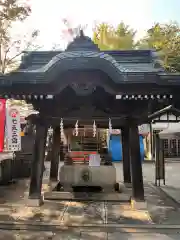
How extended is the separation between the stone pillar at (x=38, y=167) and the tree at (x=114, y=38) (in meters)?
13.9

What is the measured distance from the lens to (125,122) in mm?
10102

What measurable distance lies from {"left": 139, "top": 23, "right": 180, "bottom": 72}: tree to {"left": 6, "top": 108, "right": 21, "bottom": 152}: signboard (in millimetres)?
15123

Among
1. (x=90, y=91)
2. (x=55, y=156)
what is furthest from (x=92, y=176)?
(x=90, y=91)

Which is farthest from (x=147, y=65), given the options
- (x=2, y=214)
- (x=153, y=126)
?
(x=153, y=126)

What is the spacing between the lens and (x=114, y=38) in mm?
22984

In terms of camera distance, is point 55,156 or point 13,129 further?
point 55,156

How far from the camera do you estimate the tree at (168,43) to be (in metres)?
22.6

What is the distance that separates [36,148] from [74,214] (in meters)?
2.57

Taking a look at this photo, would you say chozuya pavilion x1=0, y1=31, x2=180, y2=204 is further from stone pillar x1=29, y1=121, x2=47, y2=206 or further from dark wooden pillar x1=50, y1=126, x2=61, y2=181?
dark wooden pillar x1=50, y1=126, x2=61, y2=181

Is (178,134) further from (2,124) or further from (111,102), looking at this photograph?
(2,124)

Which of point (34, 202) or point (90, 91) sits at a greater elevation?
point (90, 91)

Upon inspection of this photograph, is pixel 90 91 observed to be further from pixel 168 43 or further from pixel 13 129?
pixel 168 43

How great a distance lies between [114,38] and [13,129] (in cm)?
1575

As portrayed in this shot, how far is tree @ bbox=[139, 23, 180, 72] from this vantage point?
890 inches
